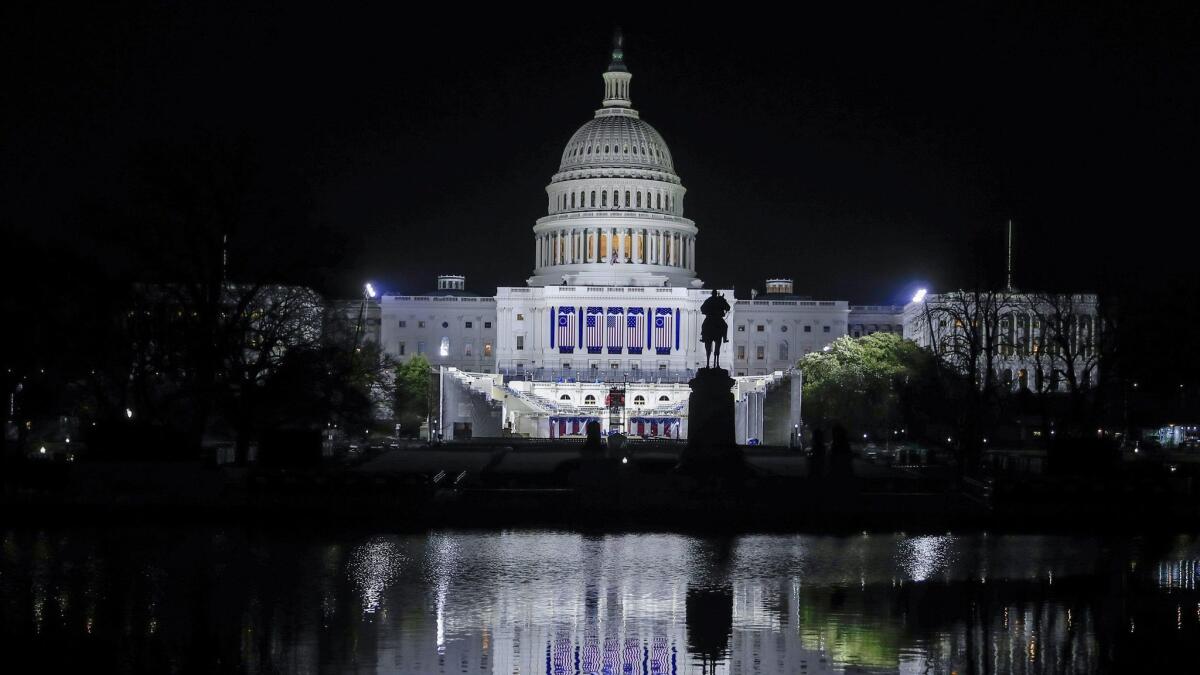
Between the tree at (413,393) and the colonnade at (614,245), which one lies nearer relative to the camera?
the tree at (413,393)

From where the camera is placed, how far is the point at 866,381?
116 meters

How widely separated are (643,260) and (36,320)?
13845 centimetres

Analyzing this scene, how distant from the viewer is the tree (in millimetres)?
114394

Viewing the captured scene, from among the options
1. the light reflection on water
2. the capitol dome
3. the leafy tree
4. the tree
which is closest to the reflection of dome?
the capitol dome

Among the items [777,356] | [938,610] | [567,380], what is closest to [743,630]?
[938,610]

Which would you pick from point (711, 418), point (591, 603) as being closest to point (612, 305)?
point (711, 418)

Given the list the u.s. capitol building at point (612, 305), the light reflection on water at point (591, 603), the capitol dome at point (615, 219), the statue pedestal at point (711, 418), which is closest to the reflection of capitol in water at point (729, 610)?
the light reflection on water at point (591, 603)

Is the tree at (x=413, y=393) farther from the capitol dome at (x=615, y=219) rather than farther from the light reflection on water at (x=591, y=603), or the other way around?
the light reflection on water at (x=591, y=603)

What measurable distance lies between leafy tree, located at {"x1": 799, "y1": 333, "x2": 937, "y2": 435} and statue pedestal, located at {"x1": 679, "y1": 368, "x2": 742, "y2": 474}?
30.3m

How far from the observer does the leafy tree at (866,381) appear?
338 ft

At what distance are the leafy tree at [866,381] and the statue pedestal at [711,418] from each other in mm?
30316

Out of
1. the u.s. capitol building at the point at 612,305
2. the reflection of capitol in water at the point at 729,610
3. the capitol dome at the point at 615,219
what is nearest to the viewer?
the reflection of capitol in water at the point at 729,610

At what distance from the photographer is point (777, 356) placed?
18775cm

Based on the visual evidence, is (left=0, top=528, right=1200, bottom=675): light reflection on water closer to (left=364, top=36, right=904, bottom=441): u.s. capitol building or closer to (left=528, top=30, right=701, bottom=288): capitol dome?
(left=364, top=36, right=904, bottom=441): u.s. capitol building
